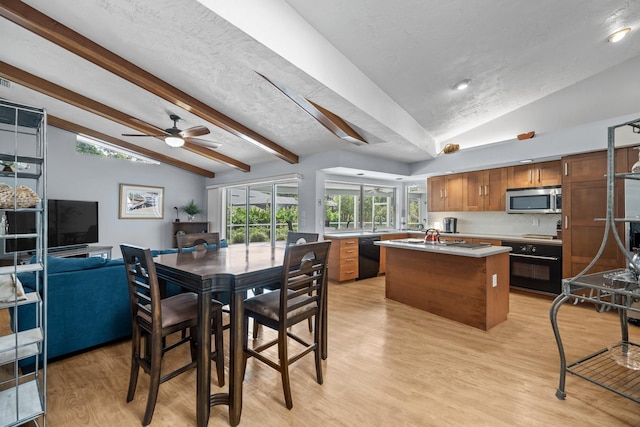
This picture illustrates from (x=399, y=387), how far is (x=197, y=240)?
83.3 inches

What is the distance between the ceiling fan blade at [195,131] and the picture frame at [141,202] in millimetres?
3588

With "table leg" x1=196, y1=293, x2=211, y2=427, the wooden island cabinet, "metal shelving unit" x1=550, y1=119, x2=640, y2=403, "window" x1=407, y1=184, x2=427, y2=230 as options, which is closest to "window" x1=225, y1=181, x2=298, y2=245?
→ the wooden island cabinet

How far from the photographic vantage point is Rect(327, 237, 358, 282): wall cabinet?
4.90 meters

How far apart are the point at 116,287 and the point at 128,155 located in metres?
5.18

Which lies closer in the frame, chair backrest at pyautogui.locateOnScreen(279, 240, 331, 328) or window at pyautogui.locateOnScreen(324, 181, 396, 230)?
chair backrest at pyautogui.locateOnScreen(279, 240, 331, 328)

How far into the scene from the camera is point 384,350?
2.54 meters

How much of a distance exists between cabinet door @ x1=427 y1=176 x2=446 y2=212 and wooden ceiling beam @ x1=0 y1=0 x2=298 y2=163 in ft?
12.1

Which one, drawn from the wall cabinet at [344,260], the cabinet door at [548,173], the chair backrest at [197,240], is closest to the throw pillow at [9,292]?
the chair backrest at [197,240]

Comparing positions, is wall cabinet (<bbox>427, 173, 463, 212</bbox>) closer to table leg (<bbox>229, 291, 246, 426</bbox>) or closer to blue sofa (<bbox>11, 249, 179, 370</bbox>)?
table leg (<bbox>229, 291, 246, 426</bbox>)

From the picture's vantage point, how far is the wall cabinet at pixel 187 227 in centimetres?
714

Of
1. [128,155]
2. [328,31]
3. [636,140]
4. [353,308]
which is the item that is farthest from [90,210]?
→ [636,140]

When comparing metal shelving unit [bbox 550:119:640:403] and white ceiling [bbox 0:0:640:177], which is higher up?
white ceiling [bbox 0:0:640:177]

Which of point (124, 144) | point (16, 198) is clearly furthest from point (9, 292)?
point (124, 144)

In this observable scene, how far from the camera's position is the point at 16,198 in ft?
4.92
